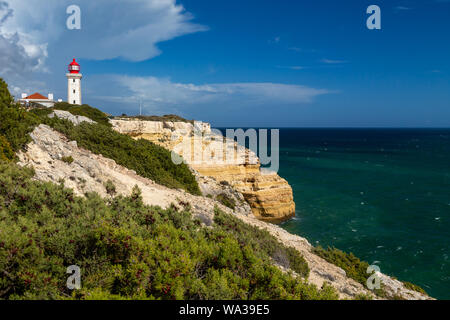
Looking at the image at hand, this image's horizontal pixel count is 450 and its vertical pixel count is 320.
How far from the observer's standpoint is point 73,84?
145 ft

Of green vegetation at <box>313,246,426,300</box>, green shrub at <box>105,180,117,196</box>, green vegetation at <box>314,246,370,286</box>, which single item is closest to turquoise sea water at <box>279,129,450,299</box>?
green vegetation at <box>313,246,426,300</box>

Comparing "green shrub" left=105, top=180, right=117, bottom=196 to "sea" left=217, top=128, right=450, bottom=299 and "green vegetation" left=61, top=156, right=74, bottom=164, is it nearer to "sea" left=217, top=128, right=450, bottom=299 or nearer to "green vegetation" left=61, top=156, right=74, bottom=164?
"green vegetation" left=61, top=156, right=74, bottom=164

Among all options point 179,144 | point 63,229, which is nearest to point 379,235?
point 179,144

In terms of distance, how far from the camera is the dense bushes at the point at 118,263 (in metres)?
4.32

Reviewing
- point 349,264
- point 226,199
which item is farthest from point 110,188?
point 226,199

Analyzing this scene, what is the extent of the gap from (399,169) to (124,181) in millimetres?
55098

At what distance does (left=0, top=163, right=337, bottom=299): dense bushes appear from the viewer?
432 cm

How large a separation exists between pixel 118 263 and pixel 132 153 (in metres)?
12.6

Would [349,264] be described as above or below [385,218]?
above

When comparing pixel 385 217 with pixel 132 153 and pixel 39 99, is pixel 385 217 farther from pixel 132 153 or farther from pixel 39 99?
pixel 39 99

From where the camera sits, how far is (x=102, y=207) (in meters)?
7.36

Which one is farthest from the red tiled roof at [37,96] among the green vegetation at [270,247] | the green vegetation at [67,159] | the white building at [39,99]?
the green vegetation at [270,247]

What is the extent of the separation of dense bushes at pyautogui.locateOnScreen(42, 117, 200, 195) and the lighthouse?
31358 mm

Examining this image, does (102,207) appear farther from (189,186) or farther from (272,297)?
(189,186)
